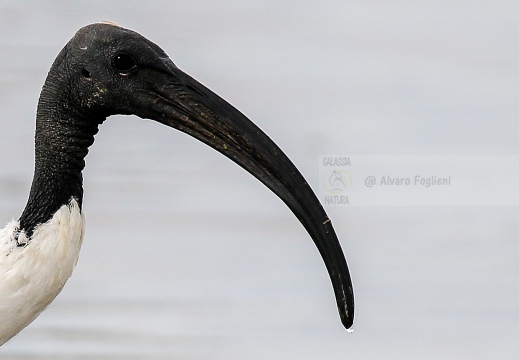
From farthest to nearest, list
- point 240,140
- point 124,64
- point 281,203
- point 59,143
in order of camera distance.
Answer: point 281,203, point 59,143, point 124,64, point 240,140

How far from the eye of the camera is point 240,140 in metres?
6.17

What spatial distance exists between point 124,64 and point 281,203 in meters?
5.07

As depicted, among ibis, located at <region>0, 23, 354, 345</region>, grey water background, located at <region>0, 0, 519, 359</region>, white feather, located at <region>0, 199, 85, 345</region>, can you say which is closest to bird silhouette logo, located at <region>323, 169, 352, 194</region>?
grey water background, located at <region>0, 0, 519, 359</region>

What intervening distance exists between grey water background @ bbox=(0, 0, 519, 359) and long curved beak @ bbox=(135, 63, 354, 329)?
312cm

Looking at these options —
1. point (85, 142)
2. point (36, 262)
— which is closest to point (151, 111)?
point (85, 142)

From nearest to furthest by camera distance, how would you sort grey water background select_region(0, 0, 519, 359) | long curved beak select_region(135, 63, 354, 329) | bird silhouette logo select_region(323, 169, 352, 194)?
long curved beak select_region(135, 63, 354, 329) < grey water background select_region(0, 0, 519, 359) < bird silhouette logo select_region(323, 169, 352, 194)

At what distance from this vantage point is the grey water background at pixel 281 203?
9.48m

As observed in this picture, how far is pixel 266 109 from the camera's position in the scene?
1280 centimetres

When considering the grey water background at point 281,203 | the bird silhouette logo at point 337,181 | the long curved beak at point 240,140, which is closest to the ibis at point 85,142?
the long curved beak at point 240,140

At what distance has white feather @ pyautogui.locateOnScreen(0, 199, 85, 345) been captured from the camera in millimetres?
6230

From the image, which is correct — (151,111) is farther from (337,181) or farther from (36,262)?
(337,181)

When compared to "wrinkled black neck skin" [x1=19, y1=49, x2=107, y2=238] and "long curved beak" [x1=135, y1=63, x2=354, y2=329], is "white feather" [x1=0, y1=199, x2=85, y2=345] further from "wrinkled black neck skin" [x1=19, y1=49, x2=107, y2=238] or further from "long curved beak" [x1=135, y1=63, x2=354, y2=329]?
"long curved beak" [x1=135, y1=63, x2=354, y2=329]

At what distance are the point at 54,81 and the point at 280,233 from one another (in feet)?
→ 15.1

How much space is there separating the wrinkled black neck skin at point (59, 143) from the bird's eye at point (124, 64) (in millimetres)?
191
